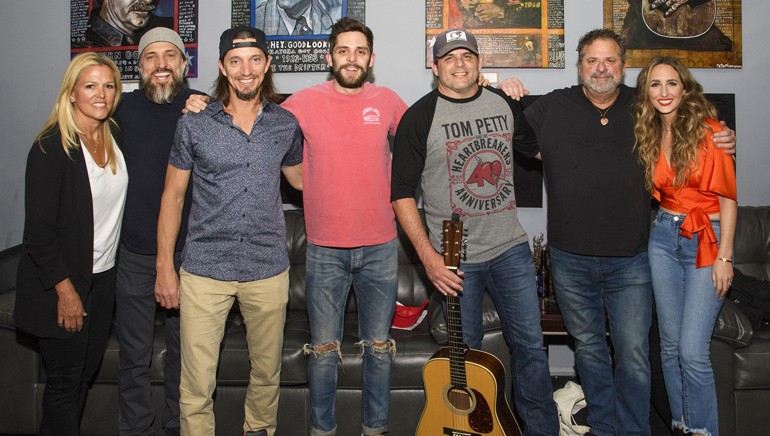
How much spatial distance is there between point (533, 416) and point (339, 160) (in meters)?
1.38

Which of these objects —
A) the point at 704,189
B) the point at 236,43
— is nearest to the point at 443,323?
the point at 704,189

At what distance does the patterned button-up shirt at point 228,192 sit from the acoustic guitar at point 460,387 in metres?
0.75

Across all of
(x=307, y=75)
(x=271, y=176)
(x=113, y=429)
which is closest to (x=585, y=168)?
(x=271, y=176)

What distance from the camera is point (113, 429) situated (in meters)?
3.39

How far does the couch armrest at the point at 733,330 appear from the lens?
3143mm

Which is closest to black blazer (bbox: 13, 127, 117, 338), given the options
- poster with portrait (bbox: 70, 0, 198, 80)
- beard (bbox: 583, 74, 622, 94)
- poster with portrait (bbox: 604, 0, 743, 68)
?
poster with portrait (bbox: 70, 0, 198, 80)

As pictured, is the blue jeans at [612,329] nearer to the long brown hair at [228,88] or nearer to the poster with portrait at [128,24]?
the long brown hair at [228,88]

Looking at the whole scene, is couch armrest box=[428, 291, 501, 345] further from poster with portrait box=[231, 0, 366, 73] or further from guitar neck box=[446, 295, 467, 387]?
poster with portrait box=[231, 0, 366, 73]

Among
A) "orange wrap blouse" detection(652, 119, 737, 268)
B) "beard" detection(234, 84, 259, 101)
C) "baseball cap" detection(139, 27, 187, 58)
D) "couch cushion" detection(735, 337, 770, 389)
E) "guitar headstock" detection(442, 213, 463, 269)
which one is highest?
"baseball cap" detection(139, 27, 187, 58)

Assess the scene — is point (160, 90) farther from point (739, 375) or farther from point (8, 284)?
point (739, 375)

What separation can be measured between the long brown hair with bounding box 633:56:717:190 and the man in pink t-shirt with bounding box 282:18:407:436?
3.47ft

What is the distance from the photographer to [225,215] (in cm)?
275

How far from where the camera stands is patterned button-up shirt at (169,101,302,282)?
2.73 meters

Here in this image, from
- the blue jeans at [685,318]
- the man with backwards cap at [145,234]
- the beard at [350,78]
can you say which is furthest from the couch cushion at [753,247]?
the man with backwards cap at [145,234]
